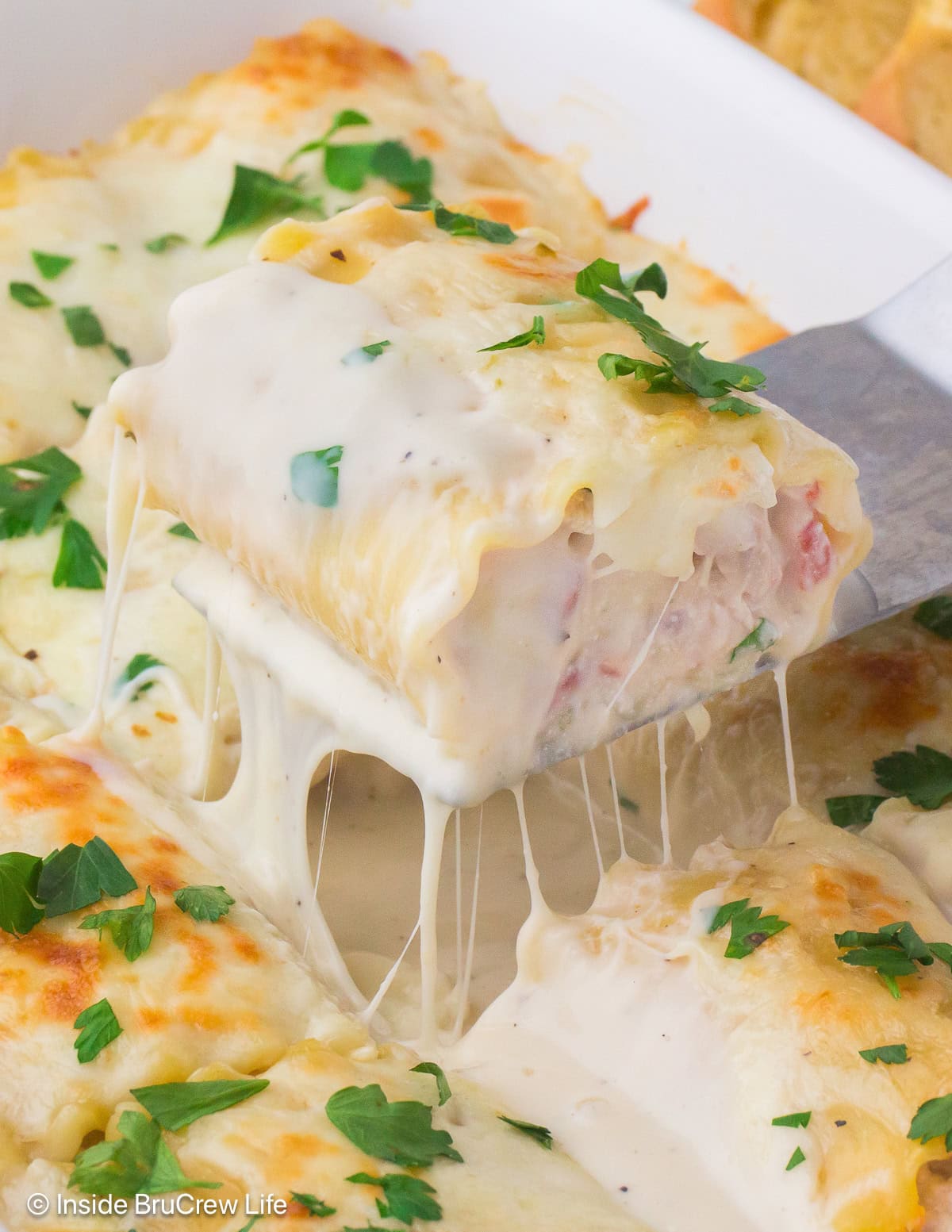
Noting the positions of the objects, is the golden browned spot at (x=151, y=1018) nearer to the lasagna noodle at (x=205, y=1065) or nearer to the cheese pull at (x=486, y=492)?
the lasagna noodle at (x=205, y=1065)

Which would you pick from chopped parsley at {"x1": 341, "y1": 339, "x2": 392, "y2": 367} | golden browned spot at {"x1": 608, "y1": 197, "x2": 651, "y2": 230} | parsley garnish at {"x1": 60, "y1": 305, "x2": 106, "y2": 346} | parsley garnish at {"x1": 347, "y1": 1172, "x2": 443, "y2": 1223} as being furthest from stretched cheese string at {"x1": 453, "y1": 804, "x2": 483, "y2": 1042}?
golden browned spot at {"x1": 608, "y1": 197, "x2": 651, "y2": 230}

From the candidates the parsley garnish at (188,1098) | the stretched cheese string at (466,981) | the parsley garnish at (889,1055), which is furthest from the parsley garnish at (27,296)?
the parsley garnish at (889,1055)

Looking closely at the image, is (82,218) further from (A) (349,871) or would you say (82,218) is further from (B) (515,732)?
(B) (515,732)

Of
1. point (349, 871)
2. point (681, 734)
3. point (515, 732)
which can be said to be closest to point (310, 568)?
point (515, 732)

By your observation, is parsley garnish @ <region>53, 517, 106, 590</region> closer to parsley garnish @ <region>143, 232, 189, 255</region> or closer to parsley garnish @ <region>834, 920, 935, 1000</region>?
parsley garnish @ <region>143, 232, 189, 255</region>

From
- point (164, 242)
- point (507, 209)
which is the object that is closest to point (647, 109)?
point (507, 209)

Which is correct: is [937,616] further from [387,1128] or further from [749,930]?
[387,1128]
